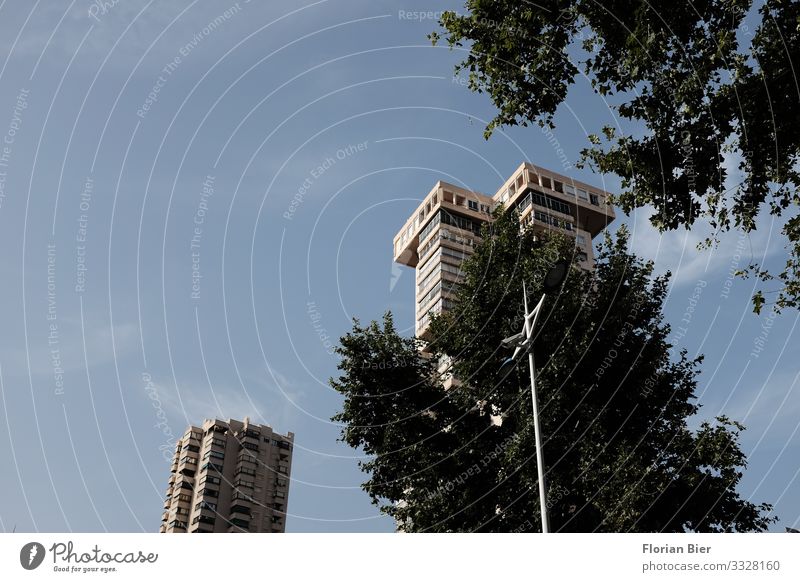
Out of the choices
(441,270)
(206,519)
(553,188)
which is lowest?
(206,519)

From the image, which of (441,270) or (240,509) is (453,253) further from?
(240,509)

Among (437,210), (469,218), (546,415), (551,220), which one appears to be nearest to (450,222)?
(437,210)

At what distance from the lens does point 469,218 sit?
259 ft

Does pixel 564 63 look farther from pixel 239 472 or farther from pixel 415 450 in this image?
pixel 239 472

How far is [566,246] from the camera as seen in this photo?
2419 centimetres

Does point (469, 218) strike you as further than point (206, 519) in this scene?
No

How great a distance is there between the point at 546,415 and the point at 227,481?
327ft

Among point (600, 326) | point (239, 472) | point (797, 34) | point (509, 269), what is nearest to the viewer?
point (797, 34)

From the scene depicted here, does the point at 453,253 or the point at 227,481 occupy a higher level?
the point at 453,253

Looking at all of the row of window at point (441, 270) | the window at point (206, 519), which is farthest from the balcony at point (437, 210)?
the window at point (206, 519)

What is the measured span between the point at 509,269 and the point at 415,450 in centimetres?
730

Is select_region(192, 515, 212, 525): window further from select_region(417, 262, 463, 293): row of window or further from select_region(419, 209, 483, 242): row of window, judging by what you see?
select_region(419, 209, 483, 242): row of window
